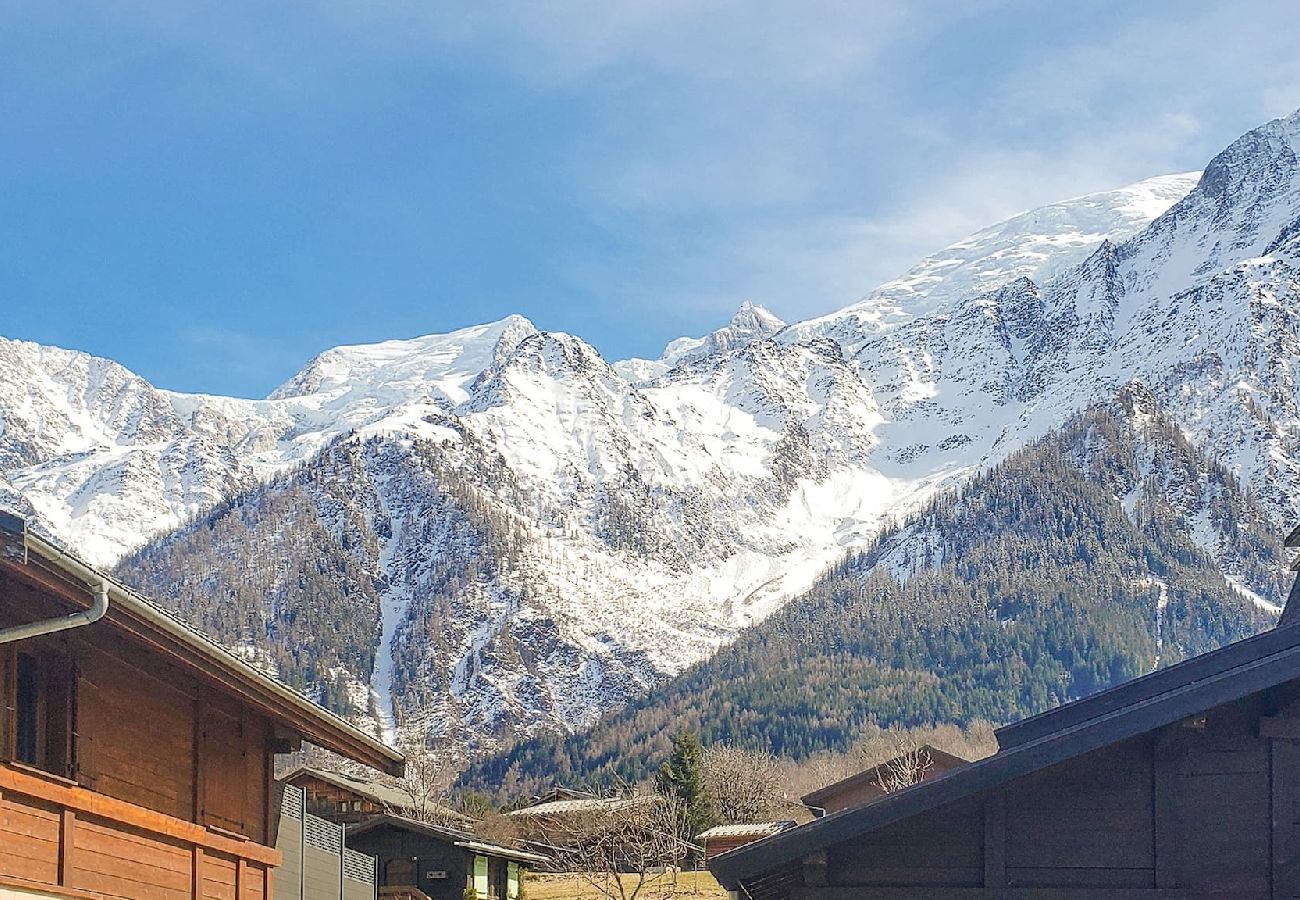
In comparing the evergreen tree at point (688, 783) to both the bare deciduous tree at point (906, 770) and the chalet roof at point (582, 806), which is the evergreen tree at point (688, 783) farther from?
the bare deciduous tree at point (906, 770)

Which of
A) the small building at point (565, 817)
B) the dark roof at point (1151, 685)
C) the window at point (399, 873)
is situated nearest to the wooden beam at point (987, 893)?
the dark roof at point (1151, 685)

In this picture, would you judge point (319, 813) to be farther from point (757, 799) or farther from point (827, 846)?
point (757, 799)

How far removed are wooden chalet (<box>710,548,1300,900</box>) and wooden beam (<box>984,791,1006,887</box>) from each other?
0.01m

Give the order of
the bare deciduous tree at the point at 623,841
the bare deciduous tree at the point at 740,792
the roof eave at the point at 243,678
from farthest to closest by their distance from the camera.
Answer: the bare deciduous tree at the point at 740,792
the bare deciduous tree at the point at 623,841
the roof eave at the point at 243,678

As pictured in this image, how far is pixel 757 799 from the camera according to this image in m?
115

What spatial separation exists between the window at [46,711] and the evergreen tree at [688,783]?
272 ft

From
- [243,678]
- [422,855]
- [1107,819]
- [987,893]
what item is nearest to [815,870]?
[987,893]

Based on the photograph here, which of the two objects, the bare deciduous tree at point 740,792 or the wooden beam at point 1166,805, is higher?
the bare deciduous tree at point 740,792

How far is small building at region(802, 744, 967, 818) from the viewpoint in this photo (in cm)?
7469

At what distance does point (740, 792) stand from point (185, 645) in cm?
10325

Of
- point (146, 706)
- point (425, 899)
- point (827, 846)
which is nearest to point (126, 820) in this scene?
point (146, 706)

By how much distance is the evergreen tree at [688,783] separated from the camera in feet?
323

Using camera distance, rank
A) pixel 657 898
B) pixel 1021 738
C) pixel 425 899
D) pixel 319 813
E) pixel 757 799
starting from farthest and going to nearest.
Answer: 1. pixel 757 799
2. pixel 657 898
3. pixel 425 899
4. pixel 319 813
5. pixel 1021 738

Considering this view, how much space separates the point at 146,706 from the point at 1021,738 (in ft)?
28.2
